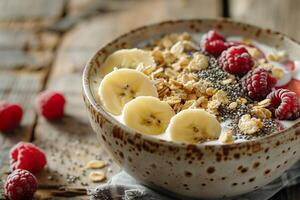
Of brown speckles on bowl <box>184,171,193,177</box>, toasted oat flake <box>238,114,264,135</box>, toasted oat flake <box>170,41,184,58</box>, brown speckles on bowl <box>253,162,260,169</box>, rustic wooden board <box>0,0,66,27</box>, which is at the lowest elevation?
brown speckles on bowl <box>184,171,193,177</box>

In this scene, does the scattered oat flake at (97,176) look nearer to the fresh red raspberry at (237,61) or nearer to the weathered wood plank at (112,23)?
the fresh red raspberry at (237,61)

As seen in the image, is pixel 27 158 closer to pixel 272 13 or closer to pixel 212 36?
pixel 212 36

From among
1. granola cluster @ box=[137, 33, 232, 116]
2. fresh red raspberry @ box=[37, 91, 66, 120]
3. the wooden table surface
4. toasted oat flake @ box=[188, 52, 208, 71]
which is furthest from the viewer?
fresh red raspberry @ box=[37, 91, 66, 120]

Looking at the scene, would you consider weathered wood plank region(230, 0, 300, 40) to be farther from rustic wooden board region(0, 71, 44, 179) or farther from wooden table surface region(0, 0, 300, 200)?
rustic wooden board region(0, 71, 44, 179)

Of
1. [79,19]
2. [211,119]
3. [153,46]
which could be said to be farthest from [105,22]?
[211,119]

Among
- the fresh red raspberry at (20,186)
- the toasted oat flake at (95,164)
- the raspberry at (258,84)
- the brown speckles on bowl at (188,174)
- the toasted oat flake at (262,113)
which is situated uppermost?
the raspberry at (258,84)

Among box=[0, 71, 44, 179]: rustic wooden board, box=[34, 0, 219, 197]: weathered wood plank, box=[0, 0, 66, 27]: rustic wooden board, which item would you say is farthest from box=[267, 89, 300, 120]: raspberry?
box=[0, 0, 66, 27]: rustic wooden board

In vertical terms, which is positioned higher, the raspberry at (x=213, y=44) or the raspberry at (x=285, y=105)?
the raspberry at (x=213, y=44)

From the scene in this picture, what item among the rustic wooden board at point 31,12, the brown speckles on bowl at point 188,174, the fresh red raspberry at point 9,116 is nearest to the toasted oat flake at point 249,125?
the brown speckles on bowl at point 188,174
